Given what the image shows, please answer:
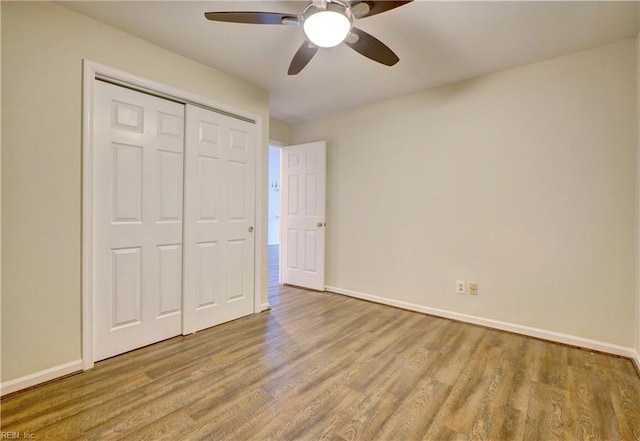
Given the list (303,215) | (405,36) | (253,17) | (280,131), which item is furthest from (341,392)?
(280,131)

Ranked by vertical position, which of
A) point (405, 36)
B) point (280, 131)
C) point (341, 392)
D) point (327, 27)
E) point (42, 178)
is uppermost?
point (405, 36)

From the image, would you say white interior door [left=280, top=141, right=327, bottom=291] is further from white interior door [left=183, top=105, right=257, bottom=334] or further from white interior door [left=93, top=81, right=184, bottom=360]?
white interior door [left=93, top=81, right=184, bottom=360]

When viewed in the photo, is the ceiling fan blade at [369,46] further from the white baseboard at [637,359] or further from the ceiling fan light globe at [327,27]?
the white baseboard at [637,359]

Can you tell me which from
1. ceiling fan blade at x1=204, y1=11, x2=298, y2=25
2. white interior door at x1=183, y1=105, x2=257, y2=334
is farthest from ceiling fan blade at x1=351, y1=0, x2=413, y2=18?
white interior door at x1=183, y1=105, x2=257, y2=334

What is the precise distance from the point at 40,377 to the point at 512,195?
376cm

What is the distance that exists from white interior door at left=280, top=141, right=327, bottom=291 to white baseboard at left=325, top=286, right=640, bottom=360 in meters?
0.86

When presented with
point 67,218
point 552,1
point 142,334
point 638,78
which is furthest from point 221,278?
point 638,78

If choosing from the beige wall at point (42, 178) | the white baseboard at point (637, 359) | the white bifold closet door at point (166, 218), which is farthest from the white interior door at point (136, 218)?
the white baseboard at point (637, 359)

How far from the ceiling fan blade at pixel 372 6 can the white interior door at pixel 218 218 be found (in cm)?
166

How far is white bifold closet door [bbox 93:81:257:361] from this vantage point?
6.94ft

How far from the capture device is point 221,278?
2.84 meters

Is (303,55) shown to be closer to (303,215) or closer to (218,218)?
(218,218)

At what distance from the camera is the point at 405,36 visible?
219cm

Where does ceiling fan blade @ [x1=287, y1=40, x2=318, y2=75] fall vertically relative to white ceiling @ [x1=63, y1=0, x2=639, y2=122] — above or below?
below
